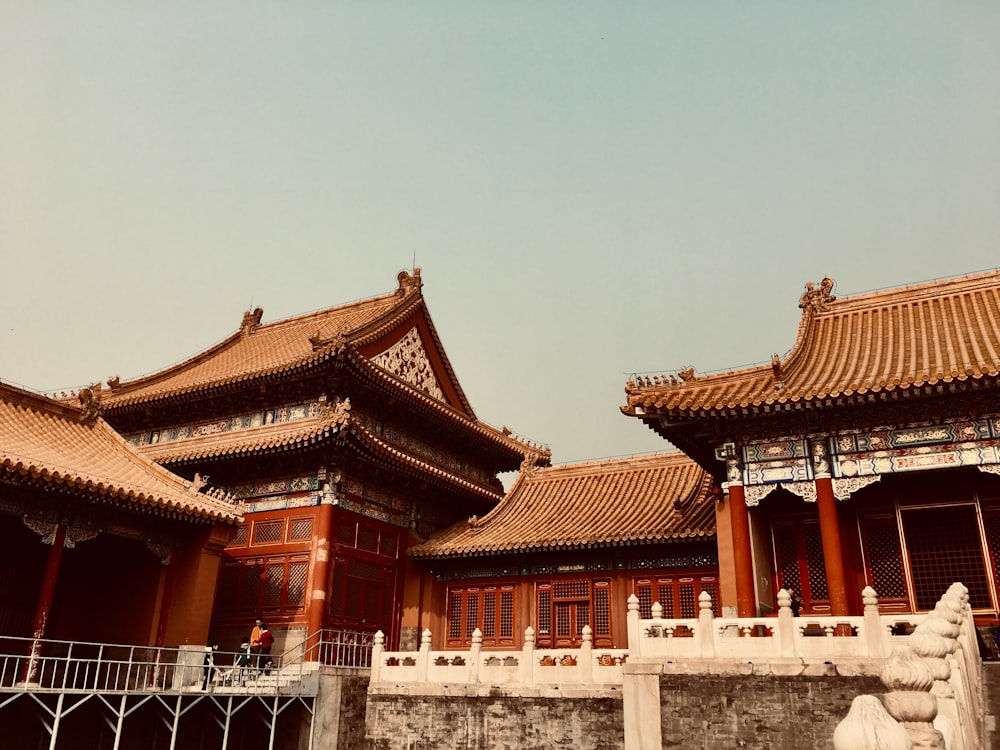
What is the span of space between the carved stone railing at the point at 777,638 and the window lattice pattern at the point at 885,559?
391 cm

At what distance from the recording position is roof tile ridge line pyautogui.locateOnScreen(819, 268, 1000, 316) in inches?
752

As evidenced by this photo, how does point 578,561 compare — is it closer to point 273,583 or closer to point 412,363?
point 273,583

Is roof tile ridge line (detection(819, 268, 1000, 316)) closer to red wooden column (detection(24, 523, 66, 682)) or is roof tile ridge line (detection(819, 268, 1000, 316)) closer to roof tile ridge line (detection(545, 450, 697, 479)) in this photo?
roof tile ridge line (detection(545, 450, 697, 479))

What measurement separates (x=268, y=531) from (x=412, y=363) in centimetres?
788

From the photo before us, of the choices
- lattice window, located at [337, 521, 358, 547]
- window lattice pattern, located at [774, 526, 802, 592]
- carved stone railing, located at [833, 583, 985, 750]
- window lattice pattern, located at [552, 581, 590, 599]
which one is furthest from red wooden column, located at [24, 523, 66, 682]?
carved stone railing, located at [833, 583, 985, 750]

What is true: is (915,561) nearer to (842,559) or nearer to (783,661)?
(842,559)

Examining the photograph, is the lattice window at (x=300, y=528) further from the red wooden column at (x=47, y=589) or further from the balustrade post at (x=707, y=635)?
the balustrade post at (x=707, y=635)

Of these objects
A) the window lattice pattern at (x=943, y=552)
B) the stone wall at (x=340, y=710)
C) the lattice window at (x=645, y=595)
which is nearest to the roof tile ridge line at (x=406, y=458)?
the stone wall at (x=340, y=710)

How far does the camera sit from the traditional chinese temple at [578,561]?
19.9 m

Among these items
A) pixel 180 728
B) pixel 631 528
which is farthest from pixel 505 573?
pixel 180 728

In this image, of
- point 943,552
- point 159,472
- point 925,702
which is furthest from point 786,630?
point 159,472

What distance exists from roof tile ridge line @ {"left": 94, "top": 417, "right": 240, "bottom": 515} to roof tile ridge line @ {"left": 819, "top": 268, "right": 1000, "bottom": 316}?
15103 mm

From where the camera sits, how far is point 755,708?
12.5 meters

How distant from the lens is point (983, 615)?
15.4 metres
